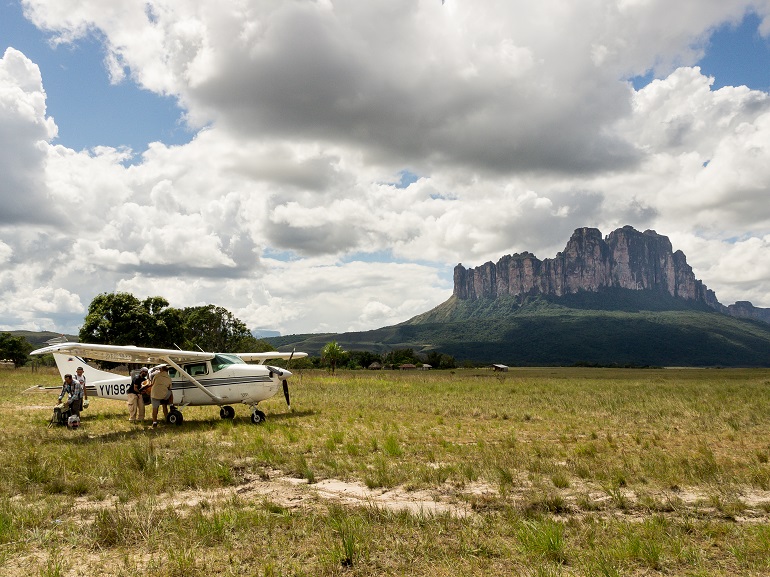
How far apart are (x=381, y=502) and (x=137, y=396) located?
527 inches

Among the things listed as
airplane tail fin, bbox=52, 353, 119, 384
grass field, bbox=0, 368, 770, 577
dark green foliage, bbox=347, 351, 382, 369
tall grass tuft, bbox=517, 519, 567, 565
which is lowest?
dark green foliage, bbox=347, 351, 382, 369

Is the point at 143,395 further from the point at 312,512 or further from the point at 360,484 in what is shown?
the point at 312,512

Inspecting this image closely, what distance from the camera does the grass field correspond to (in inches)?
197

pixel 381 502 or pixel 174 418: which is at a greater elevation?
pixel 381 502

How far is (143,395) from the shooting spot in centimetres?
1708

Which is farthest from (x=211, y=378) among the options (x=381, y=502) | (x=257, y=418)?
(x=381, y=502)

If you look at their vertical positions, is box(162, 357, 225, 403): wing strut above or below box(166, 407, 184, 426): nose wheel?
above

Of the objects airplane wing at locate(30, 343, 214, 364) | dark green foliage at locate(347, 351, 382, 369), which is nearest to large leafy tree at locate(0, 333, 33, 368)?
dark green foliage at locate(347, 351, 382, 369)

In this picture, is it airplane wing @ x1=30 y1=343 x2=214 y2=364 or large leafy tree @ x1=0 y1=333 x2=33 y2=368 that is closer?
airplane wing @ x1=30 y1=343 x2=214 y2=364

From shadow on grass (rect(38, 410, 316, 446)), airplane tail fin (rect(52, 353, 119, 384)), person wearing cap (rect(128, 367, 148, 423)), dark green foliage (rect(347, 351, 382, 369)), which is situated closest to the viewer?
shadow on grass (rect(38, 410, 316, 446))

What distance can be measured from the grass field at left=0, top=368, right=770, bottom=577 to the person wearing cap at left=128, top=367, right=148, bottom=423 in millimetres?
2229

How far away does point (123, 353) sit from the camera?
53.1 ft

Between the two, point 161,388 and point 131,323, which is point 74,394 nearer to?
point 161,388

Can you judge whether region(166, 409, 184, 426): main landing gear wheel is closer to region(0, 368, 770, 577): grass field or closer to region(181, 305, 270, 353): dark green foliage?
region(0, 368, 770, 577): grass field
